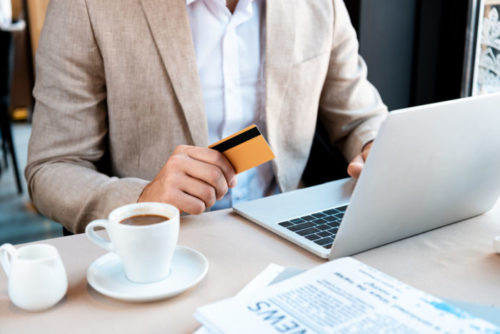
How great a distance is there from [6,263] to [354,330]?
41 cm

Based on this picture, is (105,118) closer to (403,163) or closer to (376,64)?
(403,163)

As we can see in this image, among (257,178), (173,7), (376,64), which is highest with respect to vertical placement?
(173,7)

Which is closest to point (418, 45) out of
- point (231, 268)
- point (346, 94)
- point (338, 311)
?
point (346, 94)

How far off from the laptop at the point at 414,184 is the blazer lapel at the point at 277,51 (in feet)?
1.29

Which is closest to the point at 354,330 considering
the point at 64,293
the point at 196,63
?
the point at 64,293

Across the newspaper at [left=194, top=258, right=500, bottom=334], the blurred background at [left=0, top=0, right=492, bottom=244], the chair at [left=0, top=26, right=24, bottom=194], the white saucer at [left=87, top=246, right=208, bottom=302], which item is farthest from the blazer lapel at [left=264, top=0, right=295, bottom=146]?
the chair at [left=0, top=26, right=24, bottom=194]

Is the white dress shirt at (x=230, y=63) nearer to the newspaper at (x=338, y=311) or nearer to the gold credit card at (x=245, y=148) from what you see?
the gold credit card at (x=245, y=148)

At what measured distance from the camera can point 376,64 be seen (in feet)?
5.52

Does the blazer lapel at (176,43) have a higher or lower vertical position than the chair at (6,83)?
higher

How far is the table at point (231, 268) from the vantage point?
572mm

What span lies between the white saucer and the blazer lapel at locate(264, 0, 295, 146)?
1.87 feet

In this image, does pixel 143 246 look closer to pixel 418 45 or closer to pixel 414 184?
pixel 414 184

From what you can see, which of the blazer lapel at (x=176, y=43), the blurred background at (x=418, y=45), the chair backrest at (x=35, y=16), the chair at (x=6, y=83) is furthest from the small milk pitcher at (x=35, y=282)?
the chair backrest at (x=35, y=16)

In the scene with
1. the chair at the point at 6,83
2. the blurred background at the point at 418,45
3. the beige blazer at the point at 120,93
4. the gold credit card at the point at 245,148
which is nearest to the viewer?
the gold credit card at the point at 245,148
